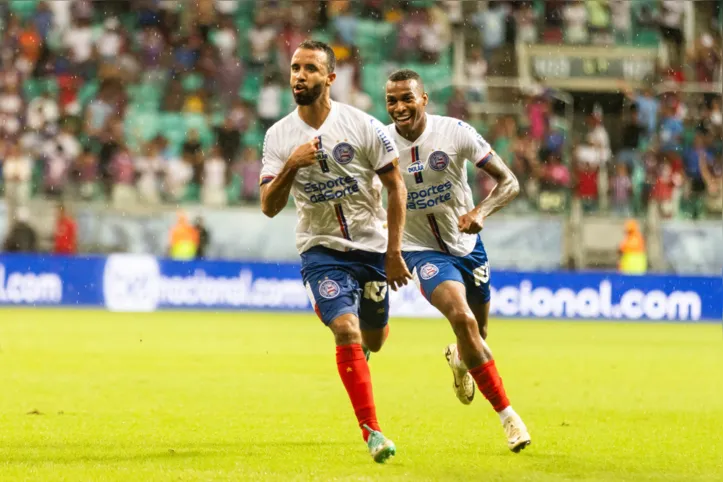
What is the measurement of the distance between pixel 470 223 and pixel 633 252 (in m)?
15.1

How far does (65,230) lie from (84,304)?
1552 mm

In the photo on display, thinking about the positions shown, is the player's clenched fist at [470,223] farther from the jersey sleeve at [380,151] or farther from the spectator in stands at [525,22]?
the spectator in stands at [525,22]

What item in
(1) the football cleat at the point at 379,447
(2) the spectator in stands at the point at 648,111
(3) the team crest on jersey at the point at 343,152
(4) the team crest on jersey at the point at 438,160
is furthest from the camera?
(2) the spectator in stands at the point at 648,111

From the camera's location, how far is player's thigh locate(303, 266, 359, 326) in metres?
7.43

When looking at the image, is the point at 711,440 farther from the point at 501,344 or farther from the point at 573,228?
the point at 573,228

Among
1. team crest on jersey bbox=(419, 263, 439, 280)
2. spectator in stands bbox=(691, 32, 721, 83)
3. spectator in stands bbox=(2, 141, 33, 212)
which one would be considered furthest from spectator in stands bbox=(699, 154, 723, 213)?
team crest on jersey bbox=(419, 263, 439, 280)

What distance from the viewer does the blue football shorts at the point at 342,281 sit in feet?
24.5

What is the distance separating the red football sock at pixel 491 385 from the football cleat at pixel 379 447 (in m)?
0.95

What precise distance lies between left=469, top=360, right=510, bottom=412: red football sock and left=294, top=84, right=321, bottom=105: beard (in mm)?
1932

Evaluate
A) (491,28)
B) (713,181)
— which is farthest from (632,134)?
(491,28)

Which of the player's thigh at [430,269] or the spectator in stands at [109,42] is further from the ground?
the spectator in stands at [109,42]

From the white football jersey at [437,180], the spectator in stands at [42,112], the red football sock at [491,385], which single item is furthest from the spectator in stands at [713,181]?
the red football sock at [491,385]

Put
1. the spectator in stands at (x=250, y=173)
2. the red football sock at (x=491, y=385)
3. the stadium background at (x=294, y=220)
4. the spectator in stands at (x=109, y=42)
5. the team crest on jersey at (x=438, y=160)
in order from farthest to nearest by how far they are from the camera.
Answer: the spectator in stands at (x=109, y=42)
the spectator in stands at (x=250, y=173)
the stadium background at (x=294, y=220)
the team crest on jersey at (x=438, y=160)
the red football sock at (x=491, y=385)

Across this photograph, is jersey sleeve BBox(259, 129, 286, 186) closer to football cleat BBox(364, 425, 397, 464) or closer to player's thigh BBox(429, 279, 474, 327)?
player's thigh BBox(429, 279, 474, 327)
